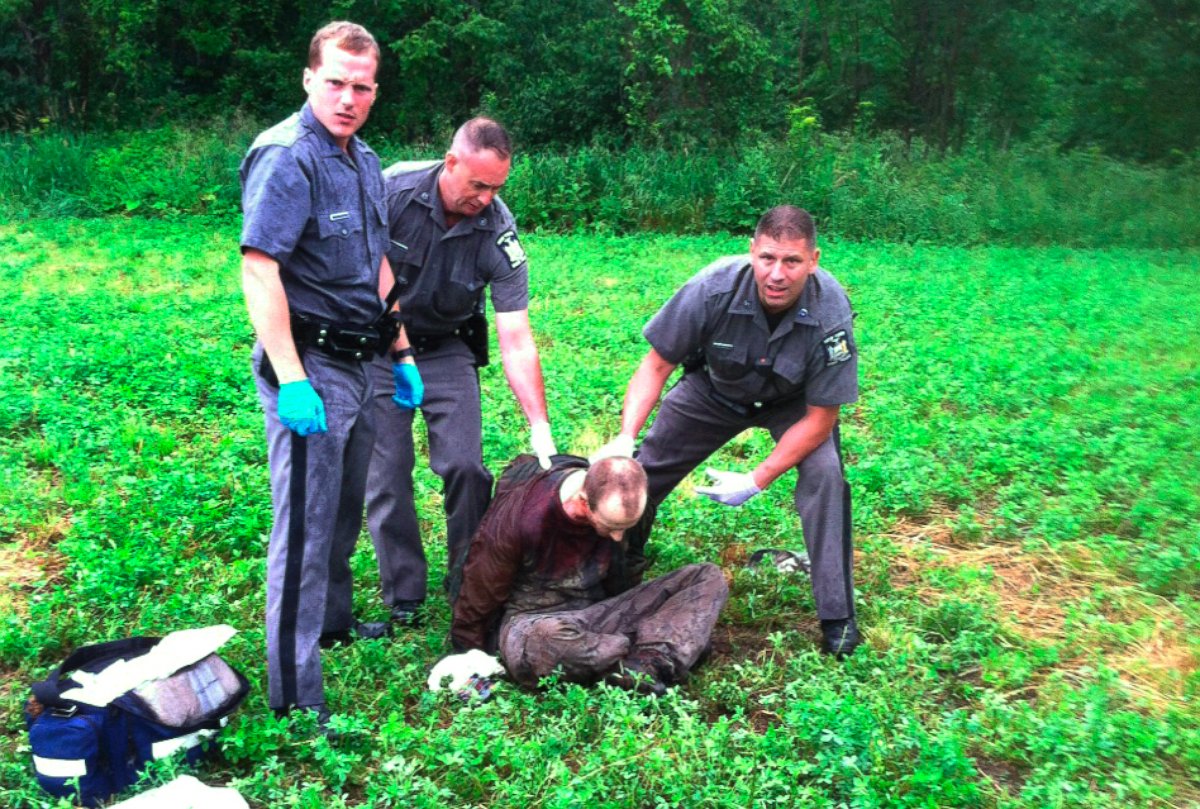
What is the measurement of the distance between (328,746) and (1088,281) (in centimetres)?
1084

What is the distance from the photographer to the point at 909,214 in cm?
1549

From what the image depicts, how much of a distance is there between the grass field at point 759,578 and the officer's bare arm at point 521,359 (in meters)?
0.96

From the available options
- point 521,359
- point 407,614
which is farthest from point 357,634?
point 521,359

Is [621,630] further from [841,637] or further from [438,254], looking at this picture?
[438,254]

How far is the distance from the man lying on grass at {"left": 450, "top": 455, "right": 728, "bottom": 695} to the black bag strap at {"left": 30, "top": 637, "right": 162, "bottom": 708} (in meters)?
1.10

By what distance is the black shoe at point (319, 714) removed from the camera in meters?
3.62

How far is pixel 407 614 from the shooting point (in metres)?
4.64

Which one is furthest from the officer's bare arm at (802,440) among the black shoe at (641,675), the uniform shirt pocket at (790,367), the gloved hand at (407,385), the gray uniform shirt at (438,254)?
the gloved hand at (407,385)

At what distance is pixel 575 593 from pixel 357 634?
88 cm

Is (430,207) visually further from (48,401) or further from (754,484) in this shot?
(48,401)

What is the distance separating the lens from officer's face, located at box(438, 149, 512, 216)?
14.2 feet

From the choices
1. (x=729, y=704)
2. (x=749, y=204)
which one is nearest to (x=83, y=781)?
(x=729, y=704)

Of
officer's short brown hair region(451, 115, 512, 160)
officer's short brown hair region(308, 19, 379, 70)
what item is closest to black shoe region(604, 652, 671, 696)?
officer's short brown hair region(451, 115, 512, 160)

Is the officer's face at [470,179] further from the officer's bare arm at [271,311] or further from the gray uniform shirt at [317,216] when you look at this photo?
the officer's bare arm at [271,311]
